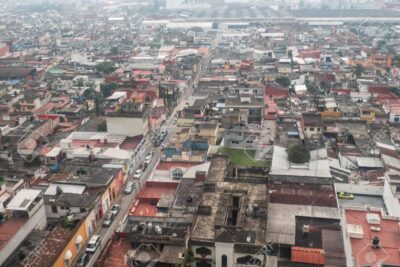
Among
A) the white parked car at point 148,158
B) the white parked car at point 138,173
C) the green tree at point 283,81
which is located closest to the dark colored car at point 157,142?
the white parked car at point 148,158

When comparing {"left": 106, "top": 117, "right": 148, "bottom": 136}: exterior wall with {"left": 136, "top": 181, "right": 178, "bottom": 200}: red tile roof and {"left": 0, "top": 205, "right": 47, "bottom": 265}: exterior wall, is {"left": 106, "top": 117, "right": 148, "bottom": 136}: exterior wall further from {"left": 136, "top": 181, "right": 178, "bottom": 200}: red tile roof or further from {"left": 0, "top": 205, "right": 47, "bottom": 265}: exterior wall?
{"left": 0, "top": 205, "right": 47, "bottom": 265}: exterior wall

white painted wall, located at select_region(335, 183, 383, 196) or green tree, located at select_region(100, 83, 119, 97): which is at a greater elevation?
white painted wall, located at select_region(335, 183, 383, 196)

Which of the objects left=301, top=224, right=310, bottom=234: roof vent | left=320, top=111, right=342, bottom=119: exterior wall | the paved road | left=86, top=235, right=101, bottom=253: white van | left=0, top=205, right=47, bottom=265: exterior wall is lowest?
the paved road

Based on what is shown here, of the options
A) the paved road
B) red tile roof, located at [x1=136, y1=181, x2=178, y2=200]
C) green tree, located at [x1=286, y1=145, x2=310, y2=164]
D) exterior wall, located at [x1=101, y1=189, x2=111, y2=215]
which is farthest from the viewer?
green tree, located at [x1=286, y1=145, x2=310, y2=164]

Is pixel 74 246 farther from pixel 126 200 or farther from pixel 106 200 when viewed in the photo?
pixel 126 200

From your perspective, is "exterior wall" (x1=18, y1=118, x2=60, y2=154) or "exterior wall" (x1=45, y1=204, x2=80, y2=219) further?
"exterior wall" (x1=18, y1=118, x2=60, y2=154)

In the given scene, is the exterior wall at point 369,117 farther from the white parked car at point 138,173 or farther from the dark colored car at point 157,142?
the white parked car at point 138,173

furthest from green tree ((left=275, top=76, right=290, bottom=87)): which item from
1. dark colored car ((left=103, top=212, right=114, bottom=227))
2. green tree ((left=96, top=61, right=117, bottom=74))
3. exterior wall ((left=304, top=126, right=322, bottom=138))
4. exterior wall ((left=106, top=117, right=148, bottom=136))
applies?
dark colored car ((left=103, top=212, right=114, bottom=227))

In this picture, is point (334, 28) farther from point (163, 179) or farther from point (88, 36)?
point (163, 179)
